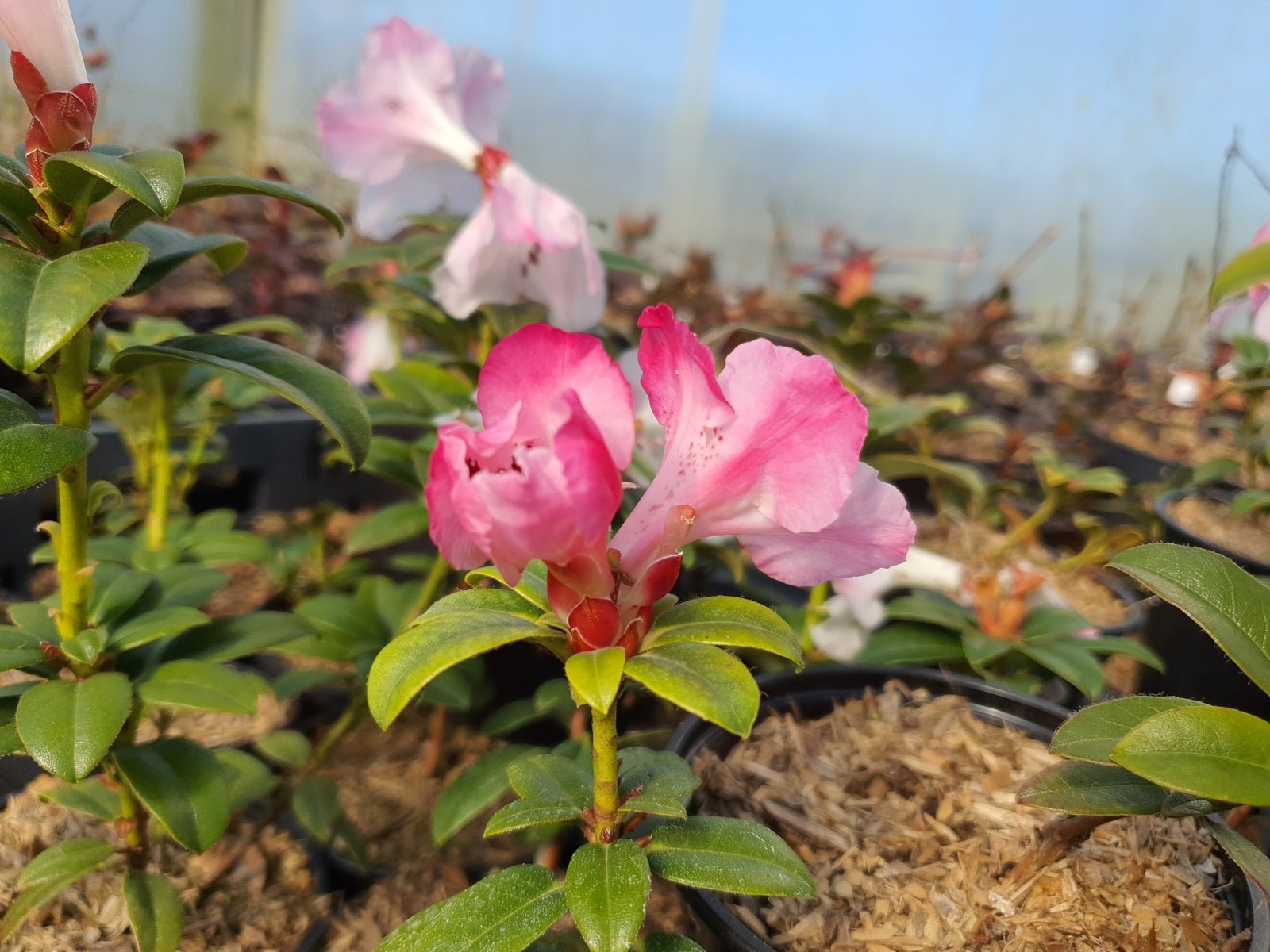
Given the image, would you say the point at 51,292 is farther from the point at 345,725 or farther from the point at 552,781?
the point at 345,725

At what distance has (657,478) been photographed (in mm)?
597

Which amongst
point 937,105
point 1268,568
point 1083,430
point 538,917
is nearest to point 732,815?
point 538,917

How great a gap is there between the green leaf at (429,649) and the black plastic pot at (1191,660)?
1.28 metres

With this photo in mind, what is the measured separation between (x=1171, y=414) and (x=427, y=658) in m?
3.62

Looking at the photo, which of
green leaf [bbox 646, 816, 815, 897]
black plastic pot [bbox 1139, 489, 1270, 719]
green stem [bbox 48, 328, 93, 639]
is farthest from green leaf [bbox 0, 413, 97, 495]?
black plastic pot [bbox 1139, 489, 1270, 719]

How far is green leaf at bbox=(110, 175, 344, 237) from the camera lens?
0.68 metres

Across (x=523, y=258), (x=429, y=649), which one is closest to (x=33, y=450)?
(x=429, y=649)

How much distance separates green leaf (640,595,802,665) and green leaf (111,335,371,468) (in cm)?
27

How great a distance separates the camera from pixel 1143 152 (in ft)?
17.2

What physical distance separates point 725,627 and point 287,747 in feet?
2.29

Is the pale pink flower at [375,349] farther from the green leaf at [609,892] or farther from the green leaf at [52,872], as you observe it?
the green leaf at [609,892]

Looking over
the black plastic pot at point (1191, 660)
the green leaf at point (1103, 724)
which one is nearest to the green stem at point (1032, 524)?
the black plastic pot at point (1191, 660)

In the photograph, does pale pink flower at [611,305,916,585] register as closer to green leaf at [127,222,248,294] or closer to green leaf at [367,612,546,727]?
green leaf at [367,612,546,727]

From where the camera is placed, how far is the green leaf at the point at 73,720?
0.64 m
